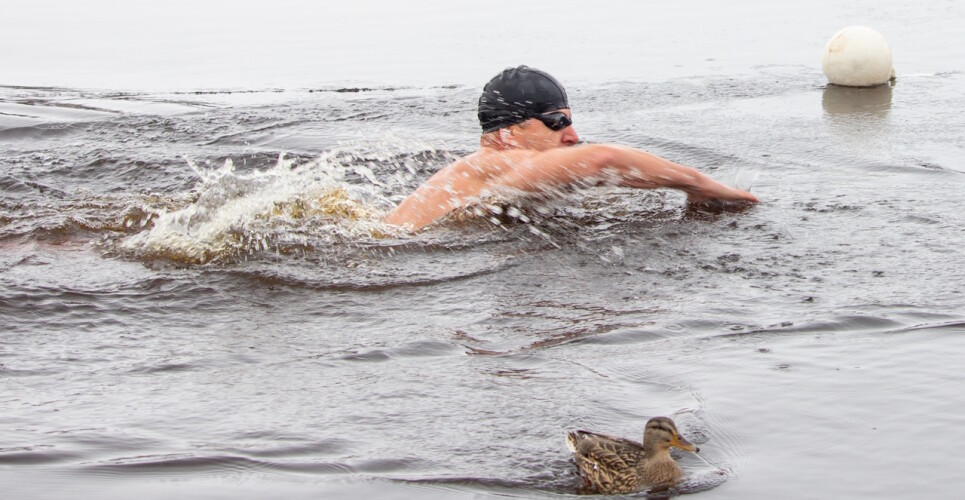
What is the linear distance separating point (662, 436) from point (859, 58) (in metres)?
8.64

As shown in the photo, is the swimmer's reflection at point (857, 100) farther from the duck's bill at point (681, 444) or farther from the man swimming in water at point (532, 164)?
the duck's bill at point (681, 444)

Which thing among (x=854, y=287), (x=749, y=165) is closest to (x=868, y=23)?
(x=749, y=165)

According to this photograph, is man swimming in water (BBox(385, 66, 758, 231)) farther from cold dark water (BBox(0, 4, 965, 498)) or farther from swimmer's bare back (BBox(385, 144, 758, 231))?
cold dark water (BBox(0, 4, 965, 498))

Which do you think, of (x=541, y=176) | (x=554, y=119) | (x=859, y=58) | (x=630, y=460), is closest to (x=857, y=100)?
(x=859, y=58)

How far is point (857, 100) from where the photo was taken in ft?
36.8

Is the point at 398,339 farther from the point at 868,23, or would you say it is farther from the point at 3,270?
the point at 868,23

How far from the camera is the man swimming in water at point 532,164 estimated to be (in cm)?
700

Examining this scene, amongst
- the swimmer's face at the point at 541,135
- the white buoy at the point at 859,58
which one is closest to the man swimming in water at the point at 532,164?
the swimmer's face at the point at 541,135

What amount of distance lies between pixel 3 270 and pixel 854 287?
4.32 metres

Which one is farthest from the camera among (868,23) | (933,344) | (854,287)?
(868,23)

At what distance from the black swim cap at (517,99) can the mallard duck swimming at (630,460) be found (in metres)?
3.66

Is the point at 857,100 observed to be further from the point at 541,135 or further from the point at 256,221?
the point at 256,221

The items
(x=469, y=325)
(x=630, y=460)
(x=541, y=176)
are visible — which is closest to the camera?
(x=630, y=460)

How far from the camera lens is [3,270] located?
648 centimetres
